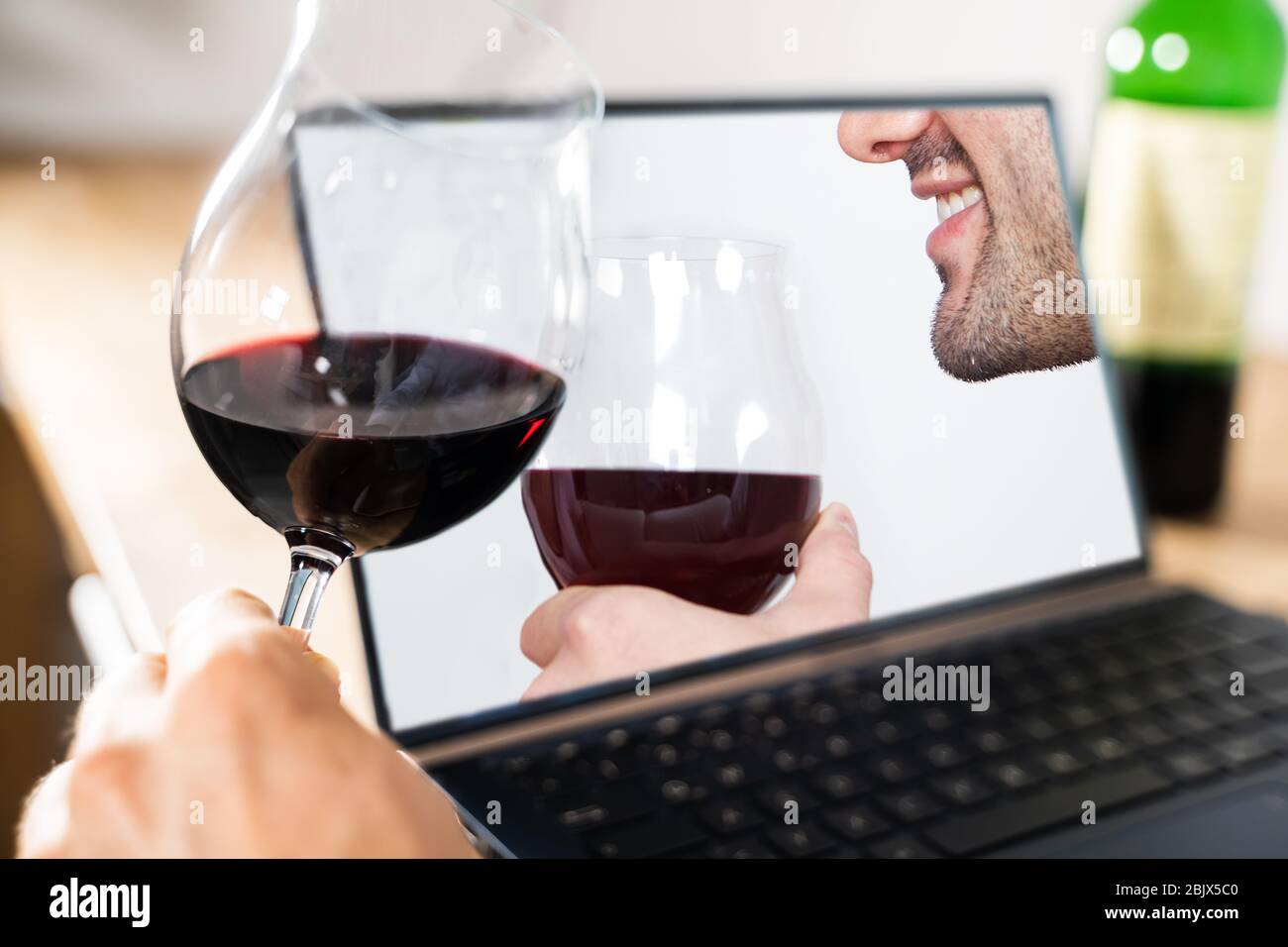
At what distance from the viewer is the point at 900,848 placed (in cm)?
34

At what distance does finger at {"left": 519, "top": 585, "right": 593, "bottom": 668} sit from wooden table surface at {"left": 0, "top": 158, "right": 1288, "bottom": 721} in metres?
0.10

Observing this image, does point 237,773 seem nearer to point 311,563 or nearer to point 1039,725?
point 311,563

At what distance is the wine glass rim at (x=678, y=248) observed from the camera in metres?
0.25

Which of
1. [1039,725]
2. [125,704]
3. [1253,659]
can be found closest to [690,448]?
[125,704]

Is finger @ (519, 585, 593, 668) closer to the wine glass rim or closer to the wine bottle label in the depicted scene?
the wine glass rim

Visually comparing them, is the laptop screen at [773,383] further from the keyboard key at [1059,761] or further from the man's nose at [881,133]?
the keyboard key at [1059,761]

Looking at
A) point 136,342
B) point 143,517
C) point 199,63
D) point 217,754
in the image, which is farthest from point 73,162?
point 217,754

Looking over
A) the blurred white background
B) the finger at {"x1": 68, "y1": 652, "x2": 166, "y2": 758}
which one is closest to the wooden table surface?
the blurred white background

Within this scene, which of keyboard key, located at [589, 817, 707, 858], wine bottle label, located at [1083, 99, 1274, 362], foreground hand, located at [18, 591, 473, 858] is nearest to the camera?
foreground hand, located at [18, 591, 473, 858]

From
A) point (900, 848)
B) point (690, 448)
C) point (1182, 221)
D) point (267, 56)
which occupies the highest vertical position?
point (267, 56)

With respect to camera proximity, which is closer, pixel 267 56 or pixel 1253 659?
pixel 1253 659

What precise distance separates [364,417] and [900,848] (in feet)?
0.63

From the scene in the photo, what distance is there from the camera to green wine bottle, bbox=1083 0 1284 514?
0.61 metres

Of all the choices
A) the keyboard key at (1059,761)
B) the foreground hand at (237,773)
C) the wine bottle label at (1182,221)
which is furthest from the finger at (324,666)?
the wine bottle label at (1182,221)
